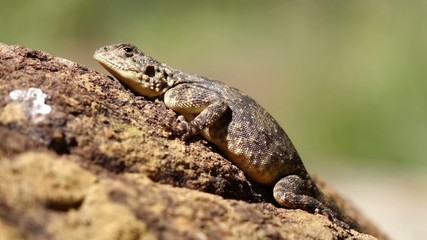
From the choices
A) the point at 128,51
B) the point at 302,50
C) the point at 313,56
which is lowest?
the point at 128,51

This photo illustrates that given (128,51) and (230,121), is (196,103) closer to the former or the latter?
(230,121)

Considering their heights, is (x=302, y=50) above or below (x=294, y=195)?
above

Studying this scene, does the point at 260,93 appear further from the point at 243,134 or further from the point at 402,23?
the point at 243,134

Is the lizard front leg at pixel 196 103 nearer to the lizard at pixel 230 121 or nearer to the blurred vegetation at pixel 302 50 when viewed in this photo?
the lizard at pixel 230 121

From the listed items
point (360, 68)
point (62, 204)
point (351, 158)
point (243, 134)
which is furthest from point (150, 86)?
point (360, 68)

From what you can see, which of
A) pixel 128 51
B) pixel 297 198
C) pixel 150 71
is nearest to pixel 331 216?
pixel 297 198

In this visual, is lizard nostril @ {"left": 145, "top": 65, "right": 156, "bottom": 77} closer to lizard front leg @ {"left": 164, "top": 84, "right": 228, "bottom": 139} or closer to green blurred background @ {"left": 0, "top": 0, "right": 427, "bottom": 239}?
lizard front leg @ {"left": 164, "top": 84, "right": 228, "bottom": 139}

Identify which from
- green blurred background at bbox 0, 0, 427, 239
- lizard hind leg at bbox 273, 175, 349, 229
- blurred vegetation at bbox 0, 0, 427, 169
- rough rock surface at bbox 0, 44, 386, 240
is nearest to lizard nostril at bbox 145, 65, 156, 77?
rough rock surface at bbox 0, 44, 386, 240
